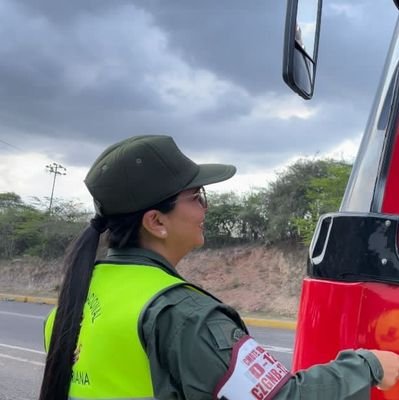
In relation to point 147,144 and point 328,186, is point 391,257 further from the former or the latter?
point 328,186

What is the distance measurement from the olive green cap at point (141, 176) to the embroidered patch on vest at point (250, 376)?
0.41m

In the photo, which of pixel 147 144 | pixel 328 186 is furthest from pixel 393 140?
pixel 328 186

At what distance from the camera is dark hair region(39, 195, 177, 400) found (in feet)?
4.52

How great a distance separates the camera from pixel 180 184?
1393 millimetres

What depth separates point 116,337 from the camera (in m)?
1.22

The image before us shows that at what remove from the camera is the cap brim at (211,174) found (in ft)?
4.66

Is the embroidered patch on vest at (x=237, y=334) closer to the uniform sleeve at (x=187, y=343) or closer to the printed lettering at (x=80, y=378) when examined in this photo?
the uniform sleeve at (x=187, y=343)

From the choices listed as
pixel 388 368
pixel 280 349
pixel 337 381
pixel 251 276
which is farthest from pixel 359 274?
pixel 251 276

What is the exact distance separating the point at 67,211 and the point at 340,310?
24.1 meters

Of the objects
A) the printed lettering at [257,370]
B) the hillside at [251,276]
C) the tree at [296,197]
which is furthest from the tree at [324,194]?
the printed lettering at [257,370]

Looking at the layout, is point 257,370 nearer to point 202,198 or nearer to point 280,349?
point 202,198

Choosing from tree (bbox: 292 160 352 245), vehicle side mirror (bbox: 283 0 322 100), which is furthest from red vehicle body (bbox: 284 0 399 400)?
tree (bbox: 292 160 352 245)

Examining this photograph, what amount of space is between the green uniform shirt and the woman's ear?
0.21 meters

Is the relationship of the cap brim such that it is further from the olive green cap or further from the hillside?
the hillside
